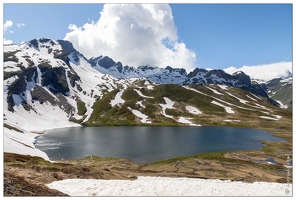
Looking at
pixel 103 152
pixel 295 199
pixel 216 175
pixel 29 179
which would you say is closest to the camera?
pixel 295 199

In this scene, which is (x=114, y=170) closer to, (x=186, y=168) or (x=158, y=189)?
(x=186, y=168)

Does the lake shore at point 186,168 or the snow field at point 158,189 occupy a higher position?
the snow field at point 158,189

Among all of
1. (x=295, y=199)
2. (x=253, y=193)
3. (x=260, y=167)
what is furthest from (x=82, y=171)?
(x=260, y=167)

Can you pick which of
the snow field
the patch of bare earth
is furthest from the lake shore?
the snow field

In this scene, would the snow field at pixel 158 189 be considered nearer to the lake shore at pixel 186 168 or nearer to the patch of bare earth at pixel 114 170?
the patch of bare earth at pixel 114 170

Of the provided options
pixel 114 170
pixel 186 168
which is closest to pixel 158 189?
pixel 114 170

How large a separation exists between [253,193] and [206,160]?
43.9 meters

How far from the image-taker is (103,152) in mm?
103562

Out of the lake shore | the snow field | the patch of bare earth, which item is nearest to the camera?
the patch of bare earth

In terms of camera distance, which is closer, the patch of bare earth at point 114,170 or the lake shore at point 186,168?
the patch of bare earth at point 114,170

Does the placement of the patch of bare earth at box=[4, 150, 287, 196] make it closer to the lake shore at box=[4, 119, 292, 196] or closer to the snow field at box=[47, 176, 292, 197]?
the lake shore at box=[4, 119, 292, 196]

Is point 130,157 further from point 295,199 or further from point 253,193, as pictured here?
point 295,199

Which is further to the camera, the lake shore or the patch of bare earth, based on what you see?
the lake shore

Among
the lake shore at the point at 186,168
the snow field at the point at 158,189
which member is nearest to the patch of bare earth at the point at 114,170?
the lake shore at the point at 186,168
